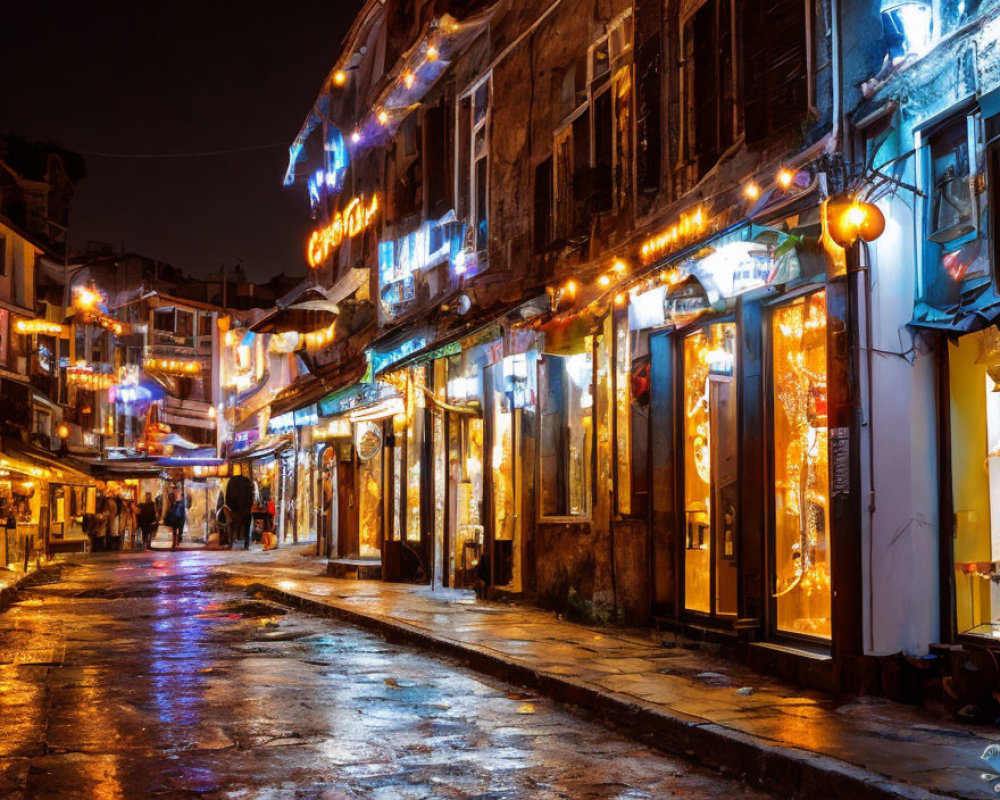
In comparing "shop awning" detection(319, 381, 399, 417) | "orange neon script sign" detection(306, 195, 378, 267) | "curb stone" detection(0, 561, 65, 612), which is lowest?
"curb stone" detection(0, 561, 65, 612)

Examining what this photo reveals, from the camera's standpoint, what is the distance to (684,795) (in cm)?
596

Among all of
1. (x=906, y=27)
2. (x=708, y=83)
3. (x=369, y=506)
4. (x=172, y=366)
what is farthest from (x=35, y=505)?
(x=906, y=27)

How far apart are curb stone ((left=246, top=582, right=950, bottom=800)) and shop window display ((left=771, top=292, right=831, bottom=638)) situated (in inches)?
91.6

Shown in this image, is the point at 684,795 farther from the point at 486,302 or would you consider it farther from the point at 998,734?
the point at 486,302

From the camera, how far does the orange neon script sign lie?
24969mm

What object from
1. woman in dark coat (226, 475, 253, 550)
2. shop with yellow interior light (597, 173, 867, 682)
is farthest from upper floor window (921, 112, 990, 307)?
woman in dark coat (226, 475, 253, 550)

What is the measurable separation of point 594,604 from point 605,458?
1.83 m

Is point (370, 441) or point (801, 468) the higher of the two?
point (370, 441)

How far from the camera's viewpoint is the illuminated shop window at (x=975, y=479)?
805cm

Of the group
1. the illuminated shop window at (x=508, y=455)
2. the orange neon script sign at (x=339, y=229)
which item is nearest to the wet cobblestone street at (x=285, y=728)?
the illuminated shop window at (x=508, y=455)

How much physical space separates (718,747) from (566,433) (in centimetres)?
874

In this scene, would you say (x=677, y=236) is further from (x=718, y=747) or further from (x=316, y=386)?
(x=316, y=386)

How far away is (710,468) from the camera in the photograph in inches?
437

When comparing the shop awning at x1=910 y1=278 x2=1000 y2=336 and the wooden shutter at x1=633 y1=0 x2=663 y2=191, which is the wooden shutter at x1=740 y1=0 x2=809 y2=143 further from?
the shop awning at x1=910 y1=278 x2=1000 y2=336
